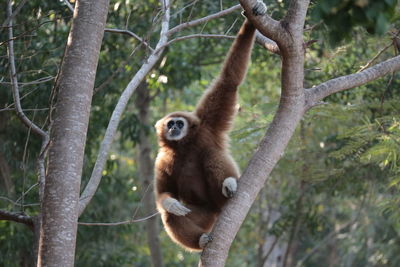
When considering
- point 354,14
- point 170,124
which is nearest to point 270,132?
point 354,14

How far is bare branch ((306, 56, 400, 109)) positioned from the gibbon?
108cm

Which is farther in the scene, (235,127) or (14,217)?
(235,127)

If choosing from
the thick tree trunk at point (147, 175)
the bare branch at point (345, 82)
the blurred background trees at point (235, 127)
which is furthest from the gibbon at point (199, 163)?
the thick tree trunk at point (147, 175)

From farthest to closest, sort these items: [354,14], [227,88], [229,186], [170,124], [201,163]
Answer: [170,124] → [201,163] → [227,88] → [229,186] → [354,14]

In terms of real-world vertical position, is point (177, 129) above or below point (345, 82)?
below

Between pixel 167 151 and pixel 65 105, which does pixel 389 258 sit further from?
pixel 65 105

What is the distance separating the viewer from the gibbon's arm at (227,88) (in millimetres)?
5051

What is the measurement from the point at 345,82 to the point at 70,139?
2.06 m

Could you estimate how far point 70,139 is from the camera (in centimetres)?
359

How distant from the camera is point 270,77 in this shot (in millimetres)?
12906

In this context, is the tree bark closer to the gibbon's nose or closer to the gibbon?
the gibbon

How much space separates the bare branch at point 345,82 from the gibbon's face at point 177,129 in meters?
2.44

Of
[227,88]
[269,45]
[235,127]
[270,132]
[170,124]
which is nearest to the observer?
[270,132]

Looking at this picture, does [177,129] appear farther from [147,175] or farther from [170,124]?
[147,175]
